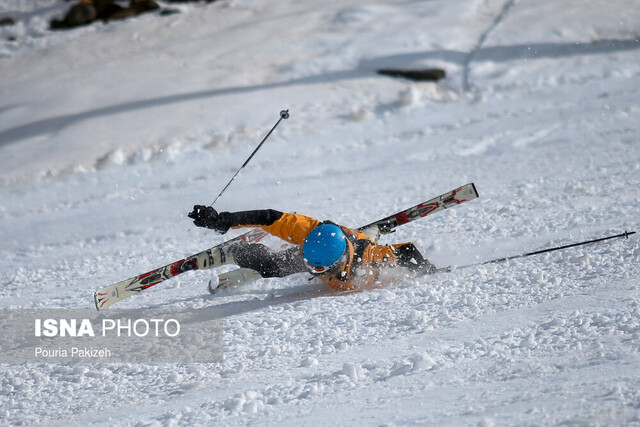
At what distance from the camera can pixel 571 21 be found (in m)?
12.0

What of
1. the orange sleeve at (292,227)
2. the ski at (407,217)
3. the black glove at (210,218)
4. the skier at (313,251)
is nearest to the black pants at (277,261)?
the skier at (313,251)

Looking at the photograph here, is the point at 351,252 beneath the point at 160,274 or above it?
above

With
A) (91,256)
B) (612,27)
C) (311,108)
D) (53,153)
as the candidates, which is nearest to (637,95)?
(612,27)

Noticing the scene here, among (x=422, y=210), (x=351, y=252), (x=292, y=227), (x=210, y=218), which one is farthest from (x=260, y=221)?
(x=422, y=210)

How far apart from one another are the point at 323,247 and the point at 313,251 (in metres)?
0.08

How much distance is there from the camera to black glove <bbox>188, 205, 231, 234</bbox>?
4.66 metres

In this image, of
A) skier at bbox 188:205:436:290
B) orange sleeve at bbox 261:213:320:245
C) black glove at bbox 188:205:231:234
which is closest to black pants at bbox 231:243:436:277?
skier at bbox 188:205:436:290

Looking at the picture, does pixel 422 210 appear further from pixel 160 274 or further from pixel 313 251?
pixel 160 274

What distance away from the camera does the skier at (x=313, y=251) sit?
472 centimetres

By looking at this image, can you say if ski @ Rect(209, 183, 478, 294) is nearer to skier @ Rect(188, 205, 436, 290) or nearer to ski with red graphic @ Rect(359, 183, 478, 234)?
ski with red graphic @ Rect(359, 183, 478, 234)

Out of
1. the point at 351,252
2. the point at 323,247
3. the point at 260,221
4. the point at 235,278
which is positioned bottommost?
the point at 235,278

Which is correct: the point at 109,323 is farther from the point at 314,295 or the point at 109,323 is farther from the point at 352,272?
the point at 352,272

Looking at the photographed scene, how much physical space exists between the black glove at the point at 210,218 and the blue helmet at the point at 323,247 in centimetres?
62

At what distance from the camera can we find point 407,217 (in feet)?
18.7
